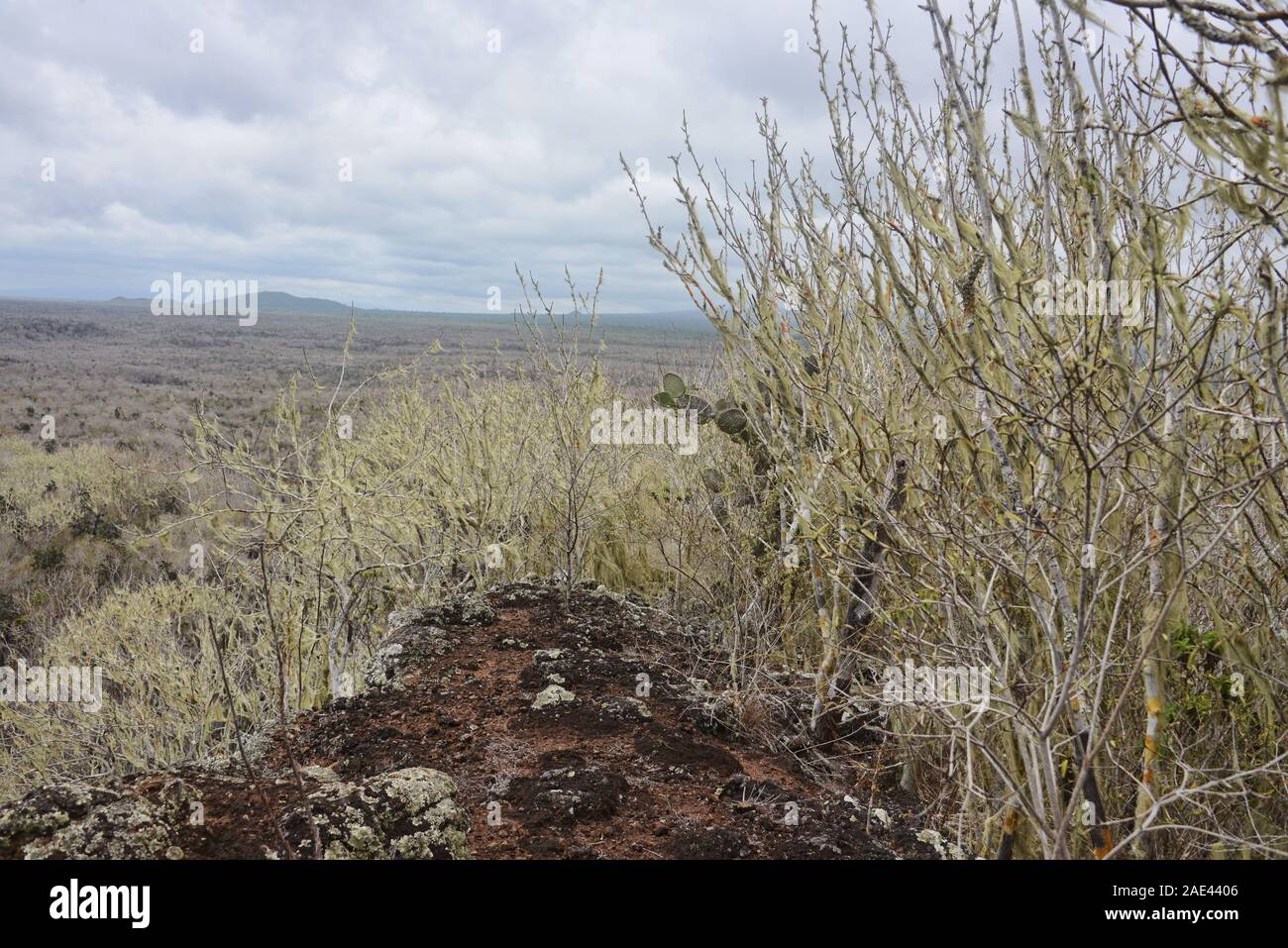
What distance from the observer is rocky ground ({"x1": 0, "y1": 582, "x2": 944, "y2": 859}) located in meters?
2.19

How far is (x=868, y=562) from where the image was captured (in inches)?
106

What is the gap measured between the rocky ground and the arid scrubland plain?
0.7 inches

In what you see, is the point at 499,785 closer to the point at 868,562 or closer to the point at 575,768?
the point at 575,768

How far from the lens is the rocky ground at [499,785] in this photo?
219cm

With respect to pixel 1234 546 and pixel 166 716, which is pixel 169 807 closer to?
pixel 1234 546

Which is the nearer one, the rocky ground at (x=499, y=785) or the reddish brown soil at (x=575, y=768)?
the rocky ground at (x=499, y=785)

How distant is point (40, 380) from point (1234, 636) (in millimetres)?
41475

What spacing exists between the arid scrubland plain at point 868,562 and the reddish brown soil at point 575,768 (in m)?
0.02

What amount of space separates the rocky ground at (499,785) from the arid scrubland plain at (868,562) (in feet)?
0.06

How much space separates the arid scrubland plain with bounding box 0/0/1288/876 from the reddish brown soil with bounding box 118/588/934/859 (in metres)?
0.02

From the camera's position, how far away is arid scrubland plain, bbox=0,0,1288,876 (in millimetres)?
1970

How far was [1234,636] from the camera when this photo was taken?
2.28 m

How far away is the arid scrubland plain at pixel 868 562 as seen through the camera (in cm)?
197

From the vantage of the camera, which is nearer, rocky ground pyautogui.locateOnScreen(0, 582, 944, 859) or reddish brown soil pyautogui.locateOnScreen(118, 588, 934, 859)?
rocky ground pyautogui.locateOnScreen(0, 582, 944, 859)
